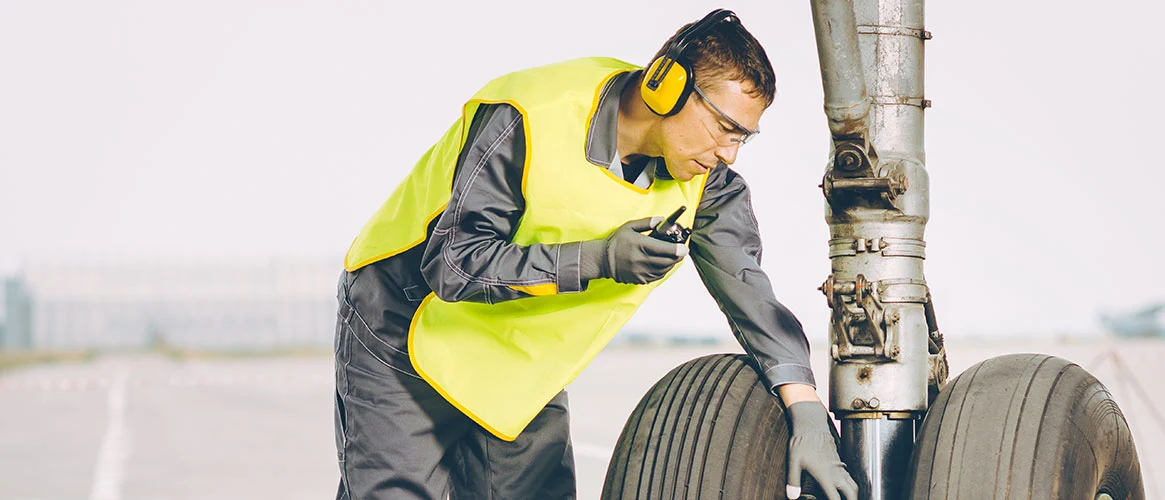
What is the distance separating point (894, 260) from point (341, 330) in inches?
47.2

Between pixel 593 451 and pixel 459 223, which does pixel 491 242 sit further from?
pixel 593 451

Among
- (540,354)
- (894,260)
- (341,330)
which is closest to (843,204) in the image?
(894,260)

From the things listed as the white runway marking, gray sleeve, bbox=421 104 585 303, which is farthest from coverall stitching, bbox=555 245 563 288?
the white runway marking

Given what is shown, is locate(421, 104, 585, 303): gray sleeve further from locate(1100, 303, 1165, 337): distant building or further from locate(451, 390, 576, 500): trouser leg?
locate(1100, 303, 1165, 337): distant building

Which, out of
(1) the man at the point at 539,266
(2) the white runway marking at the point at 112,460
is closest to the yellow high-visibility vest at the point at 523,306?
(1) the man at the point at 539,266

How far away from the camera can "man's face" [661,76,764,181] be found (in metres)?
2.53

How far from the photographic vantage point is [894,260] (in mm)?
2855

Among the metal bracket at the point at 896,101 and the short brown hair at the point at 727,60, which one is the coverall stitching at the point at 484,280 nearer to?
the short brown hair at the point at 727,60

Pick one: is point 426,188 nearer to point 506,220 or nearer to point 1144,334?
point 506,220

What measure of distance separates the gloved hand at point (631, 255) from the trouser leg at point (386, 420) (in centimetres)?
59

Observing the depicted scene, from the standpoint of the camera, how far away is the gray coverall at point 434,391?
2.82m

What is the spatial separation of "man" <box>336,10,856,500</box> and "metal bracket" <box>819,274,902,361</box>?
0.32ft

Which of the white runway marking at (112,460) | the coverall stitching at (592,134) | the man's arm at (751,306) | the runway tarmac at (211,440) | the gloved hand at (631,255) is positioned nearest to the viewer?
the gloved hand at (631,255)

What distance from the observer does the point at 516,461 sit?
3.03m
